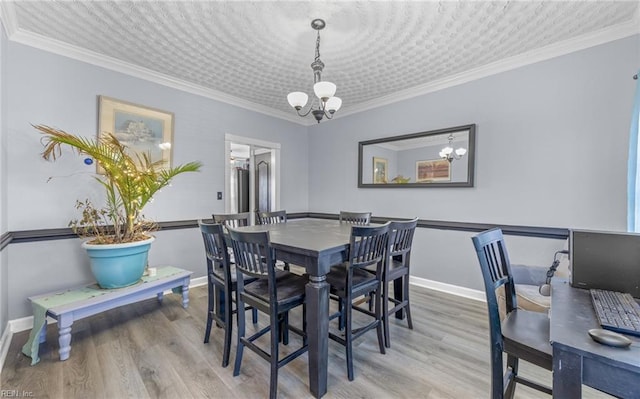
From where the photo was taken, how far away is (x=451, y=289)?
10.6ft

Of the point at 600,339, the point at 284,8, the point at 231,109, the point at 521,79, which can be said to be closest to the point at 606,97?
the point at 521,79

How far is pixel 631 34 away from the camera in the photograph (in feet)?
7.30

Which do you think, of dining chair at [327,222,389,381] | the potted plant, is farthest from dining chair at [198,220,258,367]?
the potted plant

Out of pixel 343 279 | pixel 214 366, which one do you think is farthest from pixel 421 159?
pixel 214 366

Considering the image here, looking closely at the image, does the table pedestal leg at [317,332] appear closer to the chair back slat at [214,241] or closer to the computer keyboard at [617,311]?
the chair back slat at [214,241]

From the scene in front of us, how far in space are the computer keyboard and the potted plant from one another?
3.08 m

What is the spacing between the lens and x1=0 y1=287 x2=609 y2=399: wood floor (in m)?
1.65

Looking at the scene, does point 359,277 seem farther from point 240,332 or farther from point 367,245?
point 240,332

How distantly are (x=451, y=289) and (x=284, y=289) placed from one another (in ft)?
7.81

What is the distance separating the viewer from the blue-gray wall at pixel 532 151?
7.60 ft

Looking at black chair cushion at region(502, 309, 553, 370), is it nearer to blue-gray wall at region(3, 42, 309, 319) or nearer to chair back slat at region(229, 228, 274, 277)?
chair back slat at region(229, 228, 274, 277)

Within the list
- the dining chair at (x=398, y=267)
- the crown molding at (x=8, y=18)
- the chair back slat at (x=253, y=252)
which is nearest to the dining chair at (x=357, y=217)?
the dining chair at (x=398, y=267)

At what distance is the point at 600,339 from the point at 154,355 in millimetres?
2549

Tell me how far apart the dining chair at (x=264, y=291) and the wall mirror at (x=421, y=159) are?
2.35 meters
